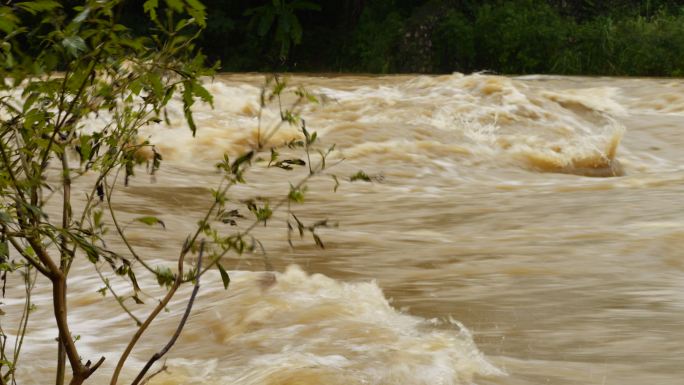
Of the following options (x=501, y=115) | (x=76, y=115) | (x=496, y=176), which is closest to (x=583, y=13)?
(x=501, y=115)

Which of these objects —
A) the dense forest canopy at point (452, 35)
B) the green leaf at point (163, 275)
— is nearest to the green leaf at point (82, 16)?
the green leaf at point (163, 275)

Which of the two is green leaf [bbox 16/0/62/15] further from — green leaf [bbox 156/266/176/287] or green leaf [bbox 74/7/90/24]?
green leaf [bbox 156/266/176/287]

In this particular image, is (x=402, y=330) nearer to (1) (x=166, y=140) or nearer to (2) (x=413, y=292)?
(2) (x=413, y=292)

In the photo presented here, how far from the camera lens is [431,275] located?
4.20 metres

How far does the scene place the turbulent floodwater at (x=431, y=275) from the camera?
3035 mm

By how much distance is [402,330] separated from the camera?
3.31 meters

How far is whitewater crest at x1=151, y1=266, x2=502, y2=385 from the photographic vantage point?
9.56 ft

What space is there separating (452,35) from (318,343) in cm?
1743

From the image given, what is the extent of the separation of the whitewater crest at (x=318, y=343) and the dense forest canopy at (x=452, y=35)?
47.8 ft

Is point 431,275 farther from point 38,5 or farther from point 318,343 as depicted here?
point 38,5

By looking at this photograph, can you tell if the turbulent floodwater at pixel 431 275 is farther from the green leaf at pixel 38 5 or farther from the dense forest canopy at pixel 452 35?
the dense forest canopy at pixel 452 35

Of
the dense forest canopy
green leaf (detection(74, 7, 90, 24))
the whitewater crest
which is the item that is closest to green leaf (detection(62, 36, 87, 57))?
green leaf (detection(74, 7, 90, 24))

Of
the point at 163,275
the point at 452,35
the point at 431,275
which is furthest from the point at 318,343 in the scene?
the point at 452,35

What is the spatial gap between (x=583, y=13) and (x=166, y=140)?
14.0 metres
